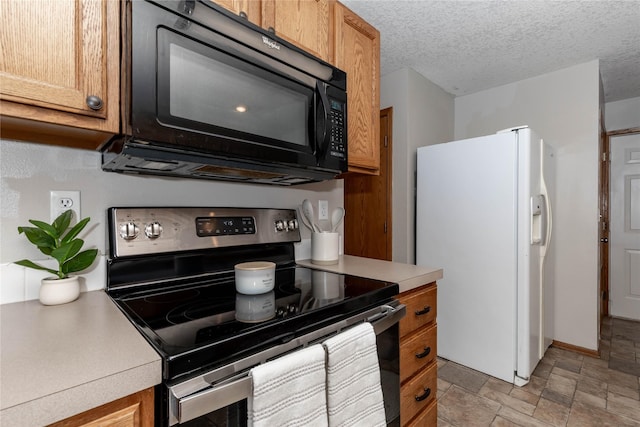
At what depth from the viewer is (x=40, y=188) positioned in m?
0.95

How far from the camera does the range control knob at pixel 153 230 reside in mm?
1075

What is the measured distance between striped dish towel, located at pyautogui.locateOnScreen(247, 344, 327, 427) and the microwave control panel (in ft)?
2.49

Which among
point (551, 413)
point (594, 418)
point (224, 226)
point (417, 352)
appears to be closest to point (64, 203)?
point (224, 226)

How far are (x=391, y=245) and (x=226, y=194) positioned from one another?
1.90m

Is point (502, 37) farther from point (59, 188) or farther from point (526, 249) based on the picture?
point (59, 188)

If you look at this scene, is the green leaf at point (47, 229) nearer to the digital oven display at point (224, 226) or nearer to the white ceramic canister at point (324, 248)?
the digital oven display at point (224, 226)

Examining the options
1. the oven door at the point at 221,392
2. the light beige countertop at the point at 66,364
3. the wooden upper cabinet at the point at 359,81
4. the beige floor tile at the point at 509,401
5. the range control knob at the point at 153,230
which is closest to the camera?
the light beige countertop at the point at 66,364

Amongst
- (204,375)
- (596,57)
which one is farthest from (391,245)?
(204,375)

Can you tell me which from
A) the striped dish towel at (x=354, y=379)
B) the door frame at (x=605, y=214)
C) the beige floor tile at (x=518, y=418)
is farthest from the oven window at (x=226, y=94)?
the door frame at (x=605, y=214)

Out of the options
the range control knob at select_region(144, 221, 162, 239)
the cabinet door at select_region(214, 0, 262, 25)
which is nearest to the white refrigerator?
the cabinet door at select_region(214, 0, 262, 25)

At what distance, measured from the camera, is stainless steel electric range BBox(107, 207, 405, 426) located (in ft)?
2.05

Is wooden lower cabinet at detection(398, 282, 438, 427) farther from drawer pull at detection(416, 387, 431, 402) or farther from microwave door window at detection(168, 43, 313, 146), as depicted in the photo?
microwave door window at detection(168, 43, 313, 146)

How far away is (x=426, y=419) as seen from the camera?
137cm

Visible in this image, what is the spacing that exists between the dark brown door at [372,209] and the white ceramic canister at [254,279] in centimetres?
188
